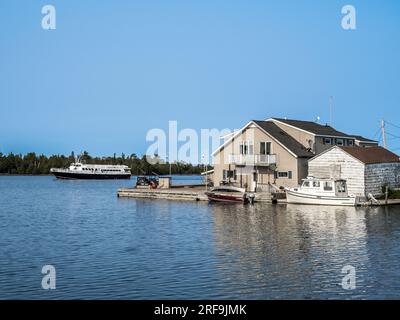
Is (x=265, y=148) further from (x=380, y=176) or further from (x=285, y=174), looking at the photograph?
(x=380, y=176)

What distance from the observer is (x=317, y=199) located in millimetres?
56688

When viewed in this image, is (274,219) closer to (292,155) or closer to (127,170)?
(292,155)

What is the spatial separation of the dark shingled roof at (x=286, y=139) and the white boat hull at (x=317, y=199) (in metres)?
7.78

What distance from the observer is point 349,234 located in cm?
3597

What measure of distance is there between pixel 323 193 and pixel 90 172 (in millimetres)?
125249

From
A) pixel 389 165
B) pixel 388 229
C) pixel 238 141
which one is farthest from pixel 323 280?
pixel 238 141

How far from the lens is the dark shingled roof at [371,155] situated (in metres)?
57.7

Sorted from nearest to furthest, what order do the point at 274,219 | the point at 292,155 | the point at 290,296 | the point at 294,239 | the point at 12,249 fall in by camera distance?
the point at 290,296 < the point at 12,249 < the point at 294,239 < the point at 274,219 < the point at 292,155

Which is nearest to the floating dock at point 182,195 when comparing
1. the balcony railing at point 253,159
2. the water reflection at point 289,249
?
the balcony railing at point 253,159

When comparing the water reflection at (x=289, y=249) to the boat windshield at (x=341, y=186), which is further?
the boat windshield at (x=341, y=186)

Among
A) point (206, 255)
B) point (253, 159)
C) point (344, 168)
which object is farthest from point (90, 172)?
point (206, 255)

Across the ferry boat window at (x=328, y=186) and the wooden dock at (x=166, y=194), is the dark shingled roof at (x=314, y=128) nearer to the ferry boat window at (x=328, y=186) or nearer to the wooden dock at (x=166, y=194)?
the ferry boat window at (x=328, y=186)

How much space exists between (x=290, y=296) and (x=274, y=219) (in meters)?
25.2
